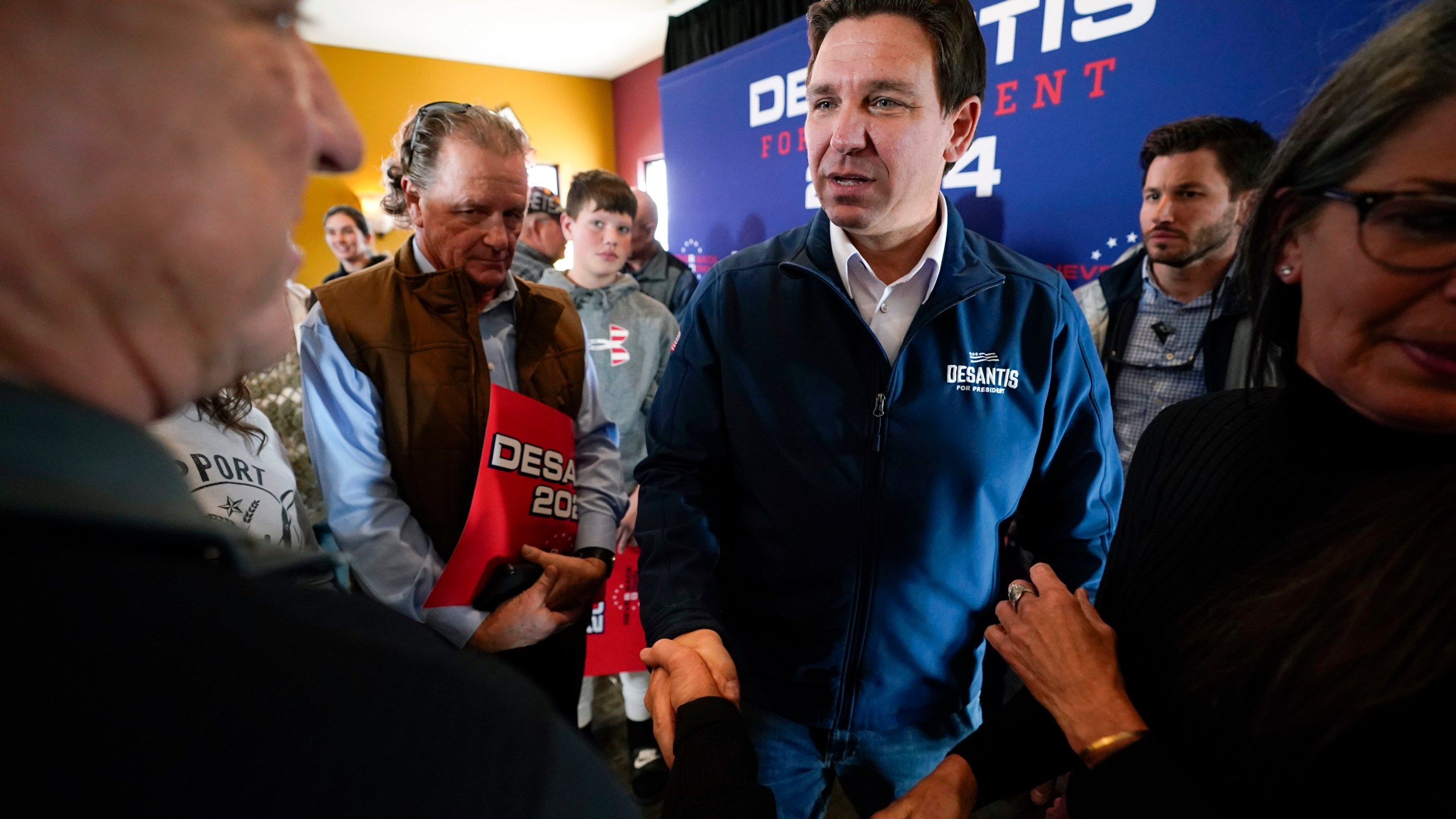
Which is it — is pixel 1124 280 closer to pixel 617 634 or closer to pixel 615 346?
pixel 615 346

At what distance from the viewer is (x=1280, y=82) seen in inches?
75.7

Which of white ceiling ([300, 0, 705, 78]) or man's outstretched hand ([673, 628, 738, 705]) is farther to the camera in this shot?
Result: white ceiling ([300, 0, 705, 78])

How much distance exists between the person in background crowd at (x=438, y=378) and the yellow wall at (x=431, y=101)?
5.31m

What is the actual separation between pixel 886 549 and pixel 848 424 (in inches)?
9.3

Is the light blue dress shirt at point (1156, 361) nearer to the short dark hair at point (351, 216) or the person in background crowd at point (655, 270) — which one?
the person in background crowd at point (655, 270)

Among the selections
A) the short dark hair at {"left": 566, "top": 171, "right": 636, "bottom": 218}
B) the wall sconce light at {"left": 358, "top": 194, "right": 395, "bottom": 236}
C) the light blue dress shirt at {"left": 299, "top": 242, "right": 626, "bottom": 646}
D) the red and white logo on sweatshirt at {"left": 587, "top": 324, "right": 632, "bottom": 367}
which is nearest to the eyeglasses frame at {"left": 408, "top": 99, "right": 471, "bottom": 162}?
the light blue dress shirt at {"left": 299, "top": 242, "right": 626, "bottom": 646}

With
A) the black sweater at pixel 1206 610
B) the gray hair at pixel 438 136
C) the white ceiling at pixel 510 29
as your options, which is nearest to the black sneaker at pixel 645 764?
the black sweater at pixel 1206 610

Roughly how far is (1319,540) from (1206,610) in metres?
0.14

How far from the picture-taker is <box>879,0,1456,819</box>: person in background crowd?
1.96 ft

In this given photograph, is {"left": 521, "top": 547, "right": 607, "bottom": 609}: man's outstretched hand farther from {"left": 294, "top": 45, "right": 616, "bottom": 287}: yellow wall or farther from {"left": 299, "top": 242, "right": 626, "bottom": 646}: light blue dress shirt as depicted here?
{"left": 294, "top": 45, "right": 616, "bottom": 287}: yellow wall

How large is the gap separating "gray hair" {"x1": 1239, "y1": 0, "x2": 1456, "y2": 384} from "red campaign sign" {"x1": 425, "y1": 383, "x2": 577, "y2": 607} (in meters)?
1.25

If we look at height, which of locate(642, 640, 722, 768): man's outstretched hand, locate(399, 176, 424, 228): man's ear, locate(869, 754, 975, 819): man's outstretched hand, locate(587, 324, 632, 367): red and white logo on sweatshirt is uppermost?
locate(399, 176, 424, 228): man's ear

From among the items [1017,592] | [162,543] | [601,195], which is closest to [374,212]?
[601,195]

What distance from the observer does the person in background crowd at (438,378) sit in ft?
4.23
